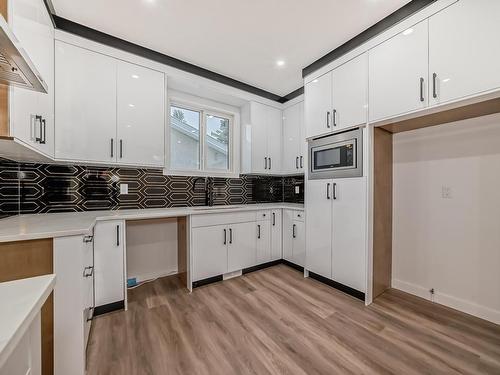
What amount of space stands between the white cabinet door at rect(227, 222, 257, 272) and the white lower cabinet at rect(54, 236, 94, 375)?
161cm

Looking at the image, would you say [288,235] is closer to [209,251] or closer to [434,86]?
[209,251]

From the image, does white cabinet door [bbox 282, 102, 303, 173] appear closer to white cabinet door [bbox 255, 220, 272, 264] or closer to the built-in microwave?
the built-in microwave

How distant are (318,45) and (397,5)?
2.33ft

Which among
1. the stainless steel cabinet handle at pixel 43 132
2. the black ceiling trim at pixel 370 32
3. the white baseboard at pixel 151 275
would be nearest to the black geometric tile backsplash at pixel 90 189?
the stainless steel cabinet handle at pixel 43 132

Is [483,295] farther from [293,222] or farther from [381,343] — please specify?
[293,222]

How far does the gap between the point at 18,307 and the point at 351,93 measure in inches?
106

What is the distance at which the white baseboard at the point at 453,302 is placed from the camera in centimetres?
181

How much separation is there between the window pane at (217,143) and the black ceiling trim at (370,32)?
1475 mm

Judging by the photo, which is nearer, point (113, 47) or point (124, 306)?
point (124, 306)

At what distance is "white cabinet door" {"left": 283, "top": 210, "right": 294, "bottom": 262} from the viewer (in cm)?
305

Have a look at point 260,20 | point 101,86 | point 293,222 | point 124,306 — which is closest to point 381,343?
point 293,222

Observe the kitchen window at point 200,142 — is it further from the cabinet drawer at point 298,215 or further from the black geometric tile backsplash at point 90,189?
the cabinet drawer at point 298,215

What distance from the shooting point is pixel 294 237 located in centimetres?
300

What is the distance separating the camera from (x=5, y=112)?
1127 millimetres
